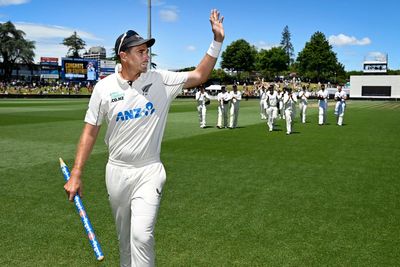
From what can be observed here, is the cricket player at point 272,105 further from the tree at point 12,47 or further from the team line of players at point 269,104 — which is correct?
the tree at point 12,47

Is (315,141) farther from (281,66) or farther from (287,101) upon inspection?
(281,66)

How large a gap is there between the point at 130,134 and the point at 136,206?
61cm

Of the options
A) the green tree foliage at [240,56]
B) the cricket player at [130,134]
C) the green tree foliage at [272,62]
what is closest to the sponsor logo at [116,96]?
the cricket player at [130,134]

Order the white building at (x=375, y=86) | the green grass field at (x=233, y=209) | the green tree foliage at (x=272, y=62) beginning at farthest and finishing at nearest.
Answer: the green tree foliage at (x=272, y=62), the white building at (x=375, y=86), the green grass field at (x=233, y=209)

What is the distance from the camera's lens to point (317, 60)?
113875mm

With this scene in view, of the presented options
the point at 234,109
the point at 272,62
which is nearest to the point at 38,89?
the point at 234,109

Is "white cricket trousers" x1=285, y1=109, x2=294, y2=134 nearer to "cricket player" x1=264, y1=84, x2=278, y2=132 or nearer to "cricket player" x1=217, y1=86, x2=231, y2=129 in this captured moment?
"cricket player" x1=264, y1=84, x2=278, y2=132

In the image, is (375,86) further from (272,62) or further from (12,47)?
(12,47)

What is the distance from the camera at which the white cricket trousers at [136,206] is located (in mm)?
Answer: 3389

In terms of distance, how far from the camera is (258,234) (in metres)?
5.62

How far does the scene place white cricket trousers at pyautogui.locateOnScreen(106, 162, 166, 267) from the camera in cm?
339

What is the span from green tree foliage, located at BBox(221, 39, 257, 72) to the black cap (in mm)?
123721

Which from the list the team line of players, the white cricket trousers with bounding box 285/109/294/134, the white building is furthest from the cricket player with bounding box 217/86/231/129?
the white building

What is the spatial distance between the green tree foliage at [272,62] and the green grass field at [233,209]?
114 m
